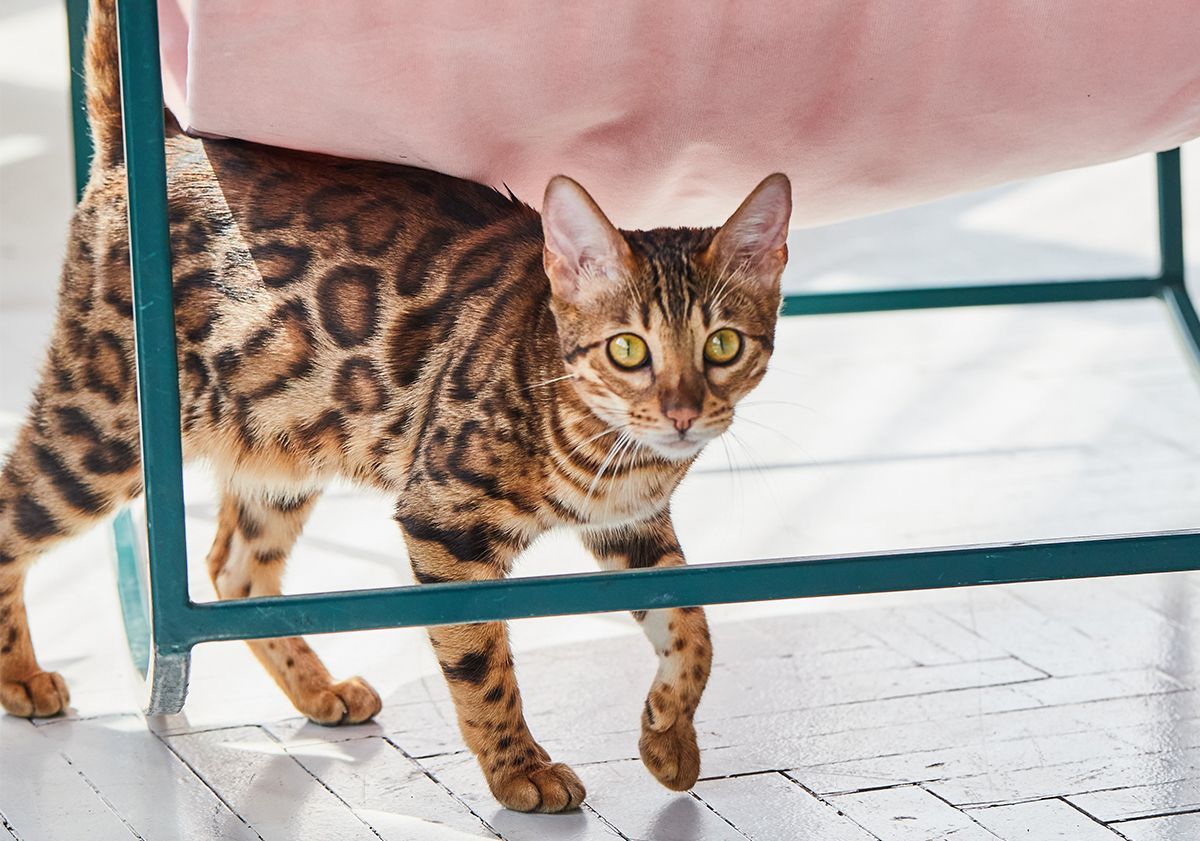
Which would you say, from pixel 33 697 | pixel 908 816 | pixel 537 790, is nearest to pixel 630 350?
pixel 537 790

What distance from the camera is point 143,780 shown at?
203 centimetres

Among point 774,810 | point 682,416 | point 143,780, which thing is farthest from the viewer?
point 143,780

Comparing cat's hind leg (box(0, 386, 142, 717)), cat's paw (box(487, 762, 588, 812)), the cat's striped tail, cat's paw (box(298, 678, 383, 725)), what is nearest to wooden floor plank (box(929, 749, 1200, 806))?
cat's paw (box(487, 762, 588, 812))

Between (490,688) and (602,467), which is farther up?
(602,467)

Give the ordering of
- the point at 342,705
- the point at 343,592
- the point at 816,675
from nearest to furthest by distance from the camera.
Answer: the point at 343,592 < the point at 342,705 < the point at 816,675

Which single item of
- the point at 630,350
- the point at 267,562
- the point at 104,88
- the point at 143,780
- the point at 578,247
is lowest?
the point at 143,780

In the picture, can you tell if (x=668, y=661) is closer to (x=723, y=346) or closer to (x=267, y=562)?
(x=723, y=346)

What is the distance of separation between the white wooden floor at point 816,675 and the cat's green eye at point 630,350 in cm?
15

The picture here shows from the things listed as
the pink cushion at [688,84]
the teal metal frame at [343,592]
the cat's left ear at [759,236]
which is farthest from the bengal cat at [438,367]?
the teal metal frame at [343,592]

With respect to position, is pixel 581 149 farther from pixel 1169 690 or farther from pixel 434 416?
pixel 1169 690

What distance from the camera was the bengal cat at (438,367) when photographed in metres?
1.80

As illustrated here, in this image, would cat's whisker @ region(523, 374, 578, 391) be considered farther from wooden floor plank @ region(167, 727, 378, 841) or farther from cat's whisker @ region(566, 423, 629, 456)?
wooden floor plank @ region(167, 727, 378, 841)

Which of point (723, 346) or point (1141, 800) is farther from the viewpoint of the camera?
point (1141, 800)

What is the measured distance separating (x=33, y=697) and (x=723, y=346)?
1114 millimetres
